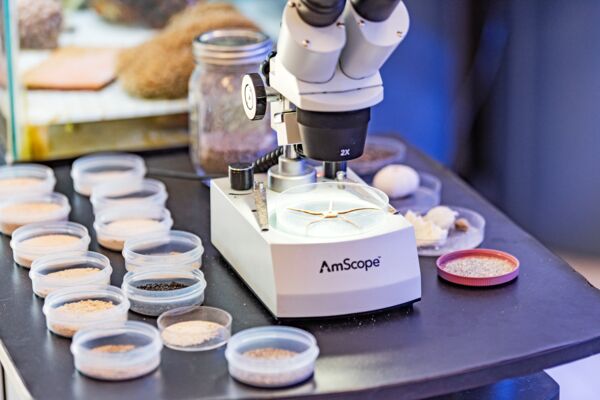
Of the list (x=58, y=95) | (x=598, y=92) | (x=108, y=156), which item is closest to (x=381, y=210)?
(x=108, y=156)

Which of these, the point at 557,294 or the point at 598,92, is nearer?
the point at 557,294

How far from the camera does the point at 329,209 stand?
5.55ft

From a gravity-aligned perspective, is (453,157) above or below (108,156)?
below

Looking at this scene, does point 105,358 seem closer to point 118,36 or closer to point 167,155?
point 167,155

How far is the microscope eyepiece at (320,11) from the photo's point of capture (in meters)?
1.49

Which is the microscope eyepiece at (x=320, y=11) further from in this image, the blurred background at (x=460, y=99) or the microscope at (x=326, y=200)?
the blurred background at (x=460, y=99)

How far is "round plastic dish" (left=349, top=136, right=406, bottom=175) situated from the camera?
2217 mm

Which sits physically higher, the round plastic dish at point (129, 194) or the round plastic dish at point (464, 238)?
the round plastic dish at point (464, 238)

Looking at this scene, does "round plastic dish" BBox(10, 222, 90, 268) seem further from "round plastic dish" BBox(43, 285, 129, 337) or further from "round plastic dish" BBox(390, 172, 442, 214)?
"round plastic dish" BBox(390, 172, 442, 214)

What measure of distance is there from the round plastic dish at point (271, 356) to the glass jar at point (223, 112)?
2.23 ft

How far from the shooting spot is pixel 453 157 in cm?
325

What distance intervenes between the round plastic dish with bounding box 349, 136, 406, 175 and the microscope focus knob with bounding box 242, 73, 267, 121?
508mm

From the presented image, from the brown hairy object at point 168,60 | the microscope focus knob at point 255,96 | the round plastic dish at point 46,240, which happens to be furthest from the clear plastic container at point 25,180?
the microscope focus knob at point 255,96

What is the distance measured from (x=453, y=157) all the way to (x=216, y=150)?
1225 mm
